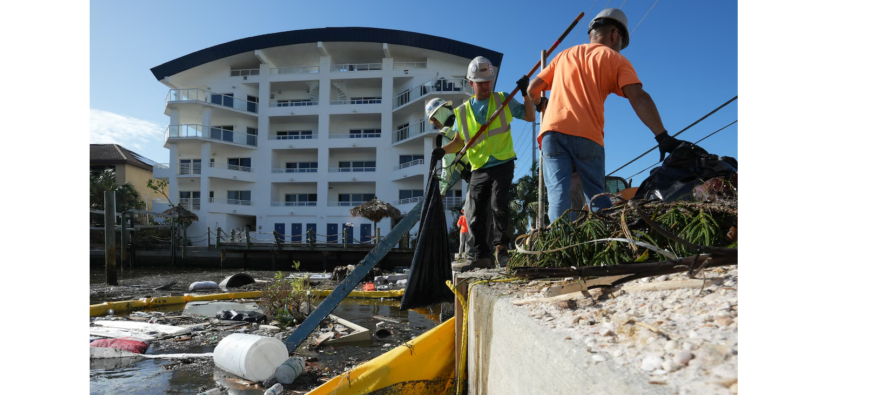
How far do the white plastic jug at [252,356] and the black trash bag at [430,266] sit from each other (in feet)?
3.10

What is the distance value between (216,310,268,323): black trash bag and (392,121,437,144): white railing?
23892 mm

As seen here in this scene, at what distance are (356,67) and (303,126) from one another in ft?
20.7

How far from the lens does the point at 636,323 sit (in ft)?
3.52

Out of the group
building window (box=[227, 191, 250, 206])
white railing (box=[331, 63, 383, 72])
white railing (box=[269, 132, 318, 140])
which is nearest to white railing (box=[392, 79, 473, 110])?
white railing (box=[331, 63, 383, 72])

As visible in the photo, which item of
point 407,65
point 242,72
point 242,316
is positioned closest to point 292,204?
point 242,72

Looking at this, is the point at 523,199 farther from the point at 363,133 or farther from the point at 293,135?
the point at 293,135

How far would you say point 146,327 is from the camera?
4.85 meters

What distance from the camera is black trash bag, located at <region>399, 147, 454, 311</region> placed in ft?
10.9

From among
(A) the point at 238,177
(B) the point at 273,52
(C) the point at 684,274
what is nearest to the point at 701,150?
(C) the point at 684,274

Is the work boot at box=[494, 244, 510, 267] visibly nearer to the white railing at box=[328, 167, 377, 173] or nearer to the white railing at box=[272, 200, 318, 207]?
the white railing at box=[328, 167, 377, 173]

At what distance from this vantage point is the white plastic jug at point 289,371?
3027 millimetres

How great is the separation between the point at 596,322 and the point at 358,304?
20.3ft
